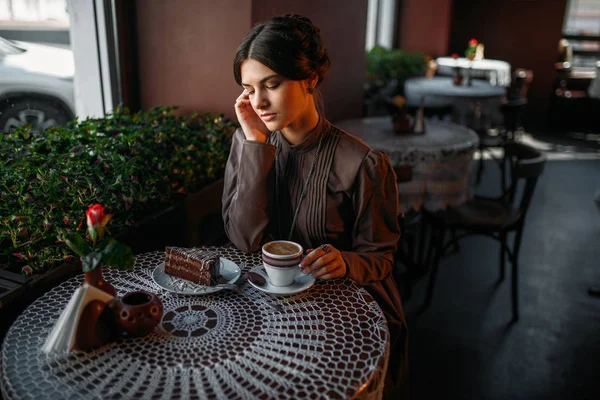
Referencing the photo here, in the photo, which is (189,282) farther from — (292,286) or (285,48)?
(285,48)

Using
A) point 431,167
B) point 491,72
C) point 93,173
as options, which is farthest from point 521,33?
point 93,173

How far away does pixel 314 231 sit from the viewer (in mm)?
1510

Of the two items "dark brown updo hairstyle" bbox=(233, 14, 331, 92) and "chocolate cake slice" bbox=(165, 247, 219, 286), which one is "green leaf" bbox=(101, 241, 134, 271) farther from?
"dark brown updo hairstyle" bbox=(233, 14, 331, 92)

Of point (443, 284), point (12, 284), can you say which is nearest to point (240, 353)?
point (12, 284)

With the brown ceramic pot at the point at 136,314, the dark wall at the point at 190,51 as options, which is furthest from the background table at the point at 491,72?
the brown ceramic pot at the point at 136,314

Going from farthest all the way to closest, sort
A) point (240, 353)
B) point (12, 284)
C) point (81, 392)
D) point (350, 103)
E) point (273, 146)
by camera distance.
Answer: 1. point (350, 103)
2. point (273, 146)
3. point (12, 284)
4. point (240, 353)
5. point (81, 392)

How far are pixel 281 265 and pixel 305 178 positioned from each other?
1.25 ft

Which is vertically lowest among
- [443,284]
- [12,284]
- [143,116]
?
[443,284]

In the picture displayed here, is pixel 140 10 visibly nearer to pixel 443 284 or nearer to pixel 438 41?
pixel 443 284

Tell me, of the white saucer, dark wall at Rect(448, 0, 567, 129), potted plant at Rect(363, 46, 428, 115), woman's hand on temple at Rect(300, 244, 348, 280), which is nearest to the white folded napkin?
the white saucer

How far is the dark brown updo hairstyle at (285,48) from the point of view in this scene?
1301mm

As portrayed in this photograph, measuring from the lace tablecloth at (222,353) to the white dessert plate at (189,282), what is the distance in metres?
0.02

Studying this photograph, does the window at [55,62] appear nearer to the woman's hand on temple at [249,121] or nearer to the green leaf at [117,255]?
the woman's hand on temple at [249,121]

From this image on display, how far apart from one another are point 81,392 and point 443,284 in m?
2.64
